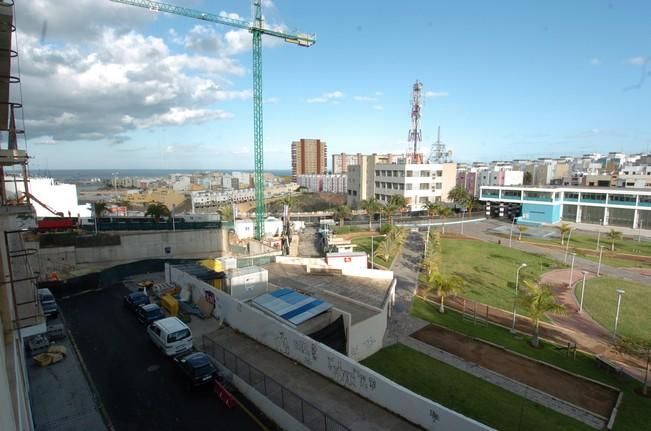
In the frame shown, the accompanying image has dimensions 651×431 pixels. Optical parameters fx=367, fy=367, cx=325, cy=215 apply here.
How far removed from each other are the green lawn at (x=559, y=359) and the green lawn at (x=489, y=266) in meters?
5.39

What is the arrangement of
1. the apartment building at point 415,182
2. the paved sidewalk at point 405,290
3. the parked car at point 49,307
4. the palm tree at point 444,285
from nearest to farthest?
the parked car at point 49,307, the paved sidewalk at point 405,290, the palm tree at point 444,285, the apartment building at point 415,182

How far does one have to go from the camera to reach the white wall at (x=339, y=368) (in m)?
11.2

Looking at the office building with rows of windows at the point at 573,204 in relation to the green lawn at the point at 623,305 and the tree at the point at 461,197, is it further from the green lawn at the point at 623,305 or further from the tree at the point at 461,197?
the green lawn at the point at 623,305

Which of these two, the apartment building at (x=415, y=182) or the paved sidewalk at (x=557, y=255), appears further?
the apartment building at (x=415, y=182)

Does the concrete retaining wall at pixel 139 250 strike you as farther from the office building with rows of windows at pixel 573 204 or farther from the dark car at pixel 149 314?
the office building with rows of windows at pixel 573 204

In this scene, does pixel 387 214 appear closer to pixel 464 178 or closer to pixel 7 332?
pixel 7 332

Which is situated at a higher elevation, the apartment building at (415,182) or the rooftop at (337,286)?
the apartment building at (415,182)

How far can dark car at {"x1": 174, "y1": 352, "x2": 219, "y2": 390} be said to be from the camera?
569 inches

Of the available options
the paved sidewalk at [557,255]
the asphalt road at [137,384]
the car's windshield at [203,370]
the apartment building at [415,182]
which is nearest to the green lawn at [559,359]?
the asphalt road at [137,384]

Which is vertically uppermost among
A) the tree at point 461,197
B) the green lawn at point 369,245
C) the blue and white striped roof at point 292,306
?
the tree at point 461,197

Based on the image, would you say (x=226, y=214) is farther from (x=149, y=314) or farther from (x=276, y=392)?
(x=276, y=392)

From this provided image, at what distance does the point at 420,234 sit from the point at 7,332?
49.8 meters

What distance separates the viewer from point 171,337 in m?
16.9

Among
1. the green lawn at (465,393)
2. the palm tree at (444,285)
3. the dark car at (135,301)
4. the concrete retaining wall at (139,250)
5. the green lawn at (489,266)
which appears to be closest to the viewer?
the green lawn at (465,393)
